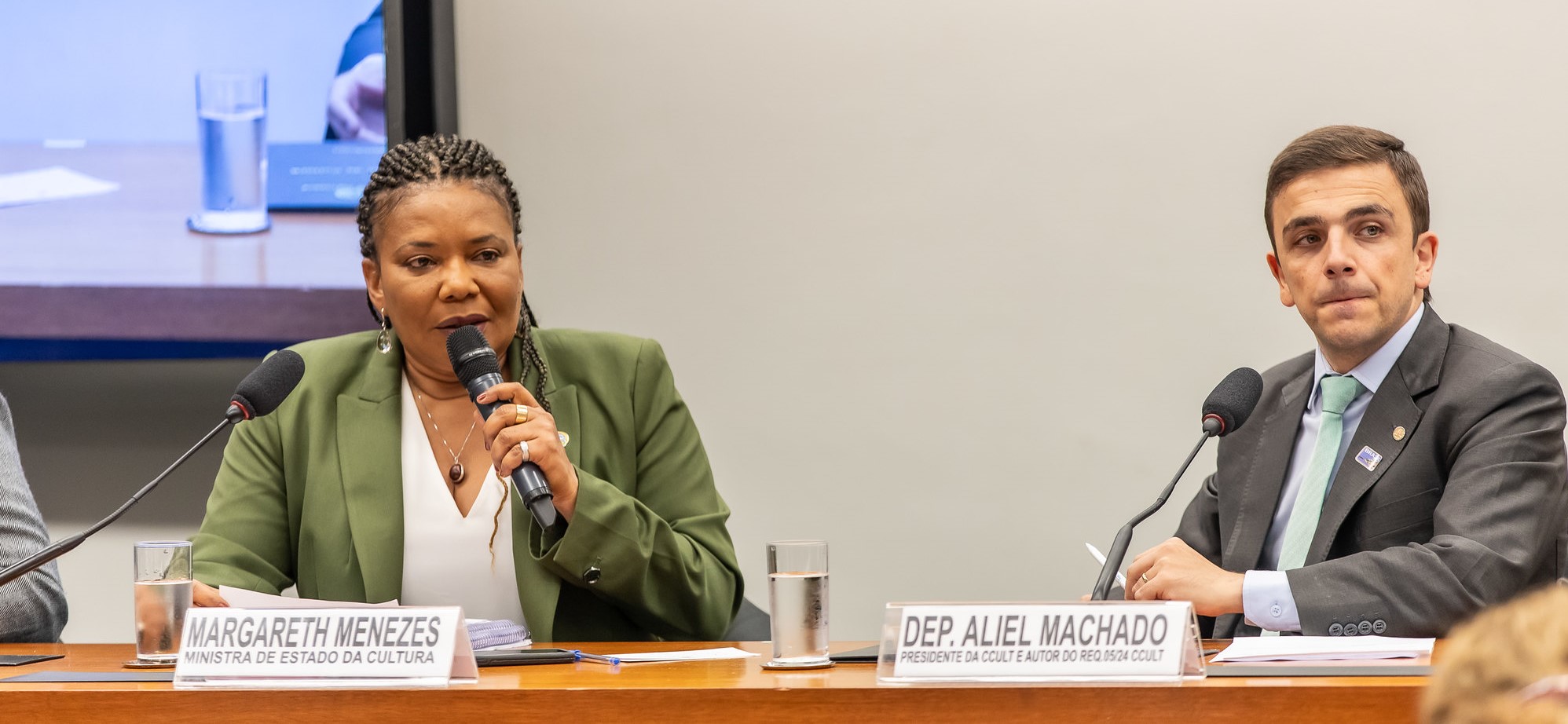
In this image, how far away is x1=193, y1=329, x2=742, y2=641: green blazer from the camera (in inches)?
83.0

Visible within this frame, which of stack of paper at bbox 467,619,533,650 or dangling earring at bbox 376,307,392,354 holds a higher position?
dangling earring at bbox 376,307,392,354

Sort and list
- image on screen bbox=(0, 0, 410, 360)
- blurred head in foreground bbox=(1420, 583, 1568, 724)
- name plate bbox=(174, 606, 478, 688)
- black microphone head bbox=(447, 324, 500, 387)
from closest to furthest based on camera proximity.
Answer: blurred head in foreground bbox=(1420, 583, 1568, 724), name plate bbox=(174, 606, 478, 688), black microphone head bbox=(447, 324, 500, 387), image on screen bbox=(0, 0, 410, 360)

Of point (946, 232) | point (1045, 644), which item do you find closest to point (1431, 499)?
point (1045, 644)

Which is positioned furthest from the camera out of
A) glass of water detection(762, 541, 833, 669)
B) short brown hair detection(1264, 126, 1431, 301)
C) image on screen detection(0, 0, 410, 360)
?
image on screen detection(0, 0, 410, 360)

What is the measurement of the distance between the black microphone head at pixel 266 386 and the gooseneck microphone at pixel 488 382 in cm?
20

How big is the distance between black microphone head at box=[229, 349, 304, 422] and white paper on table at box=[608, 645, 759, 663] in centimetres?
53

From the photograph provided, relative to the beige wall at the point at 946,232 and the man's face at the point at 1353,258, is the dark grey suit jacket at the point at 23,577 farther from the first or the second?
the man's face at the point at 1353,258

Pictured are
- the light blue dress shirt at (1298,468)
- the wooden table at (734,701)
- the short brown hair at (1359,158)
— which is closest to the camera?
the wooden table at (734,701)

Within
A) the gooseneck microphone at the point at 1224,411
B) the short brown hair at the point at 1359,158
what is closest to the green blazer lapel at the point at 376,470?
the gooseneck microphone at the point at 1224,411

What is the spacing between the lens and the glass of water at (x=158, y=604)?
5.65 ft

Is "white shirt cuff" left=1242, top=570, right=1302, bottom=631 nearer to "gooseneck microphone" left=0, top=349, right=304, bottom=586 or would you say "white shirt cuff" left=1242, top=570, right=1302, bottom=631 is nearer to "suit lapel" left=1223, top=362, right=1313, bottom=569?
"suit lapel" left=1223, top=362, right=1313, bottom=569

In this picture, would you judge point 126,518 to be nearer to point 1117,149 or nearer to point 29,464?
point 29,464

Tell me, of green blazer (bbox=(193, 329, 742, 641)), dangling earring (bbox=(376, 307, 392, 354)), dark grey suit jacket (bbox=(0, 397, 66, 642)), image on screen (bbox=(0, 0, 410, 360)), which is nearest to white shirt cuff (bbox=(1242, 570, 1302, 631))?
green blazer (bbox=(193, 329, 742, 641))

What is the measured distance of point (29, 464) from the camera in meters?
3.23
